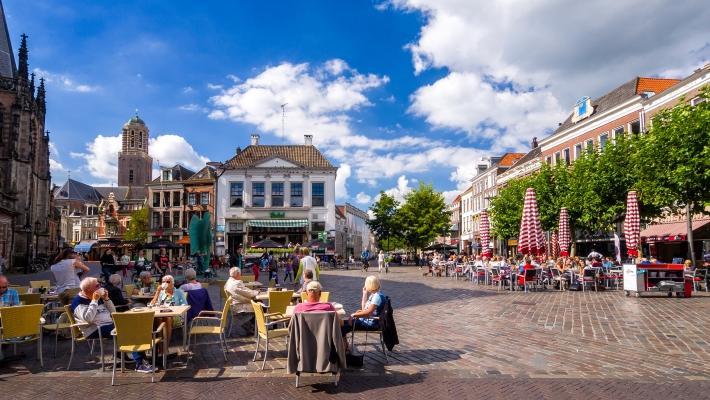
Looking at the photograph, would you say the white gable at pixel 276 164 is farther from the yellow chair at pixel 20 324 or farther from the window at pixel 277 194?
the yellow chair at pixel 20 324

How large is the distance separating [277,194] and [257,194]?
187cm

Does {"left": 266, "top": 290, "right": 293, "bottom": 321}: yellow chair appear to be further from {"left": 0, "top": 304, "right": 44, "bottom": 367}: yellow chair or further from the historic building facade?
the historic building facade

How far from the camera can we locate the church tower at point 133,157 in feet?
373

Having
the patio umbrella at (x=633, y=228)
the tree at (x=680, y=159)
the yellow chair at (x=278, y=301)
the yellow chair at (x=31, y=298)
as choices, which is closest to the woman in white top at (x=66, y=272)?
the yellow chair at (x=31, y=298)

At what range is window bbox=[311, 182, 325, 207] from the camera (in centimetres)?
4429

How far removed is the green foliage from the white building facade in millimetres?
28151

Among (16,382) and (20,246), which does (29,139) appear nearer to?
(20,246)

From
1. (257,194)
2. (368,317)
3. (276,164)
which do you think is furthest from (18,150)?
(368,317)

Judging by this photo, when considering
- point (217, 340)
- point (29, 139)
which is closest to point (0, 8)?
point (29, 139)

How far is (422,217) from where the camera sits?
161ft

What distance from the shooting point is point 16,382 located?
20.4ft

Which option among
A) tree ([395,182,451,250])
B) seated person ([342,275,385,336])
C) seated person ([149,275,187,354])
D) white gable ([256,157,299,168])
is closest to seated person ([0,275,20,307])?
seated person ([149,275,187,354])

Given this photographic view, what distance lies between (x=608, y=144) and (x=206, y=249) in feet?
67.9

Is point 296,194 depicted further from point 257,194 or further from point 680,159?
point 680,159
